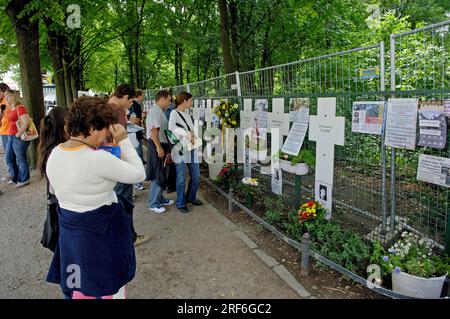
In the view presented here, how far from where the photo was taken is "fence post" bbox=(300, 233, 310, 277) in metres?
3.54

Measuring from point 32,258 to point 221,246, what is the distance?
2.23 metres

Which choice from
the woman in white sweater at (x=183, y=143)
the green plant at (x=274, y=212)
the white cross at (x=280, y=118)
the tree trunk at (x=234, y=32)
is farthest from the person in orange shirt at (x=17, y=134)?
the tree trunk at (x=234, y=32)

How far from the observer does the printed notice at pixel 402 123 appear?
10.7ft

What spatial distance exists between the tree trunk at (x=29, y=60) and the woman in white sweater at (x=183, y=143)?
5196mm

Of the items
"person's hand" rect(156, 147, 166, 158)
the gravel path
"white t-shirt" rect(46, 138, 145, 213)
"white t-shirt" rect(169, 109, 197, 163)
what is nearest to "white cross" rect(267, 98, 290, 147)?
"white t-shirt" rect(169, 109, 197, 163)

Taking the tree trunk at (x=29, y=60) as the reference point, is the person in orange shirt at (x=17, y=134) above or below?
below

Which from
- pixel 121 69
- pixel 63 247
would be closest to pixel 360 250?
pixel 63 247

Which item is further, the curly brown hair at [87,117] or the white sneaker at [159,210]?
the white sneaker at [159,210]

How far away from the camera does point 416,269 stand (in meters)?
2.96

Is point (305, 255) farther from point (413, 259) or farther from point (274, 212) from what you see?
point (274, 212)

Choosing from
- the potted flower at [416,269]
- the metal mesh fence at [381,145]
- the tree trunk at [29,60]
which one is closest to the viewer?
the potted flower at [416,269]

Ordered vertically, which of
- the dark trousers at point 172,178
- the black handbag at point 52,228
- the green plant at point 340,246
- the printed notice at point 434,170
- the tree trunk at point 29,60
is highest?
the tree trunk at point 29,60

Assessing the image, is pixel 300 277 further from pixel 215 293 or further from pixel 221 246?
pixel 221 246

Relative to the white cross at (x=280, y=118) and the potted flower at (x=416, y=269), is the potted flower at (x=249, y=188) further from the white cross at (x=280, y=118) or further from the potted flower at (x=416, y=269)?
the potted flower at (x=416, y=269)
